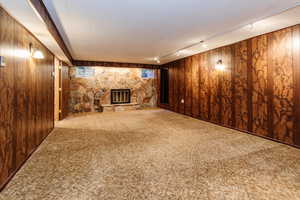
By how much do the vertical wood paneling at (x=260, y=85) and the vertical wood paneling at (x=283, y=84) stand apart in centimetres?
18

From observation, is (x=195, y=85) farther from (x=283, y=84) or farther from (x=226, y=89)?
(x=283, y=84)

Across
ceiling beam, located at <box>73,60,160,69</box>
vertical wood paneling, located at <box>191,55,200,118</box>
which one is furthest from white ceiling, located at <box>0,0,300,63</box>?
ceiling beam, located at <box>73,60,160,69</box>

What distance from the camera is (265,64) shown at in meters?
3.62

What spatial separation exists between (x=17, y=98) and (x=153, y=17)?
2.38m

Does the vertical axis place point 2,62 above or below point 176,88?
below

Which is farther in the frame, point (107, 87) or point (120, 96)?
point (120, 96)

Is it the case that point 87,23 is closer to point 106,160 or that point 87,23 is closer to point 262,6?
point 106,160

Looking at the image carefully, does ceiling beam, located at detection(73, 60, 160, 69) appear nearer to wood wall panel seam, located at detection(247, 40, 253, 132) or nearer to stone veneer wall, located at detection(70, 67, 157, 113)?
stone veneer wall, located at detection(70, 67, 157, 113)

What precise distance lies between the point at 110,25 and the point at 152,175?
8.92 feet

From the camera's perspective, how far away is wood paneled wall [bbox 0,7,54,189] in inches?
77.1

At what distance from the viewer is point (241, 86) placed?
13.8 ft

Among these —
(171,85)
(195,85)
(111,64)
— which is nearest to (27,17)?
(195,85)

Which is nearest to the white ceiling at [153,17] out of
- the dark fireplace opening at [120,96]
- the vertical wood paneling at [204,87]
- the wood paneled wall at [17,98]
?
the wood paneled wall at [17,98]

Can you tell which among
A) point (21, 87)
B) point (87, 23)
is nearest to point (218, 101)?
point (87, 23)
